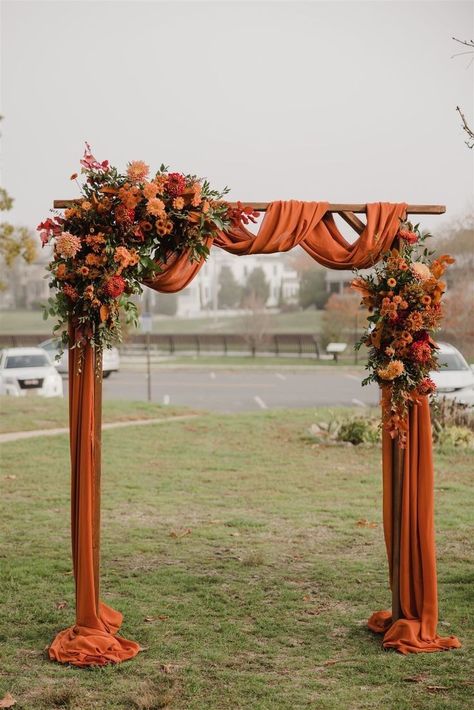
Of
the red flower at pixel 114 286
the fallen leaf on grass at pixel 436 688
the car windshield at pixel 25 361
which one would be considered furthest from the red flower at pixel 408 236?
the car windshield at pixel 25 361

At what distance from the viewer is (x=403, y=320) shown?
275 inches

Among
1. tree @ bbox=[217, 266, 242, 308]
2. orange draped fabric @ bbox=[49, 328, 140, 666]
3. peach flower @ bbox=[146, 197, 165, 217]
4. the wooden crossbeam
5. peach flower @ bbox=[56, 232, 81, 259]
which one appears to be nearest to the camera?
peach flower @ bbox=[56, 232, 81, 259]

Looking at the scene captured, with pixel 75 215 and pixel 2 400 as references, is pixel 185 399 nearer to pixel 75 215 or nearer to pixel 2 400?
pixel 2 400

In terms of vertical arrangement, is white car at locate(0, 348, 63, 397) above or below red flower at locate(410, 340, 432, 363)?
below

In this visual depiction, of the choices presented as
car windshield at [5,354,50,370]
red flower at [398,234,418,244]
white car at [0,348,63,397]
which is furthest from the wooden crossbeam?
car windshield at [5,354,50,370]

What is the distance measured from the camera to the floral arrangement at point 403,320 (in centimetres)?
690

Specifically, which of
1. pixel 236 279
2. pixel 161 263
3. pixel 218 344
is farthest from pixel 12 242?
pixel 236 279

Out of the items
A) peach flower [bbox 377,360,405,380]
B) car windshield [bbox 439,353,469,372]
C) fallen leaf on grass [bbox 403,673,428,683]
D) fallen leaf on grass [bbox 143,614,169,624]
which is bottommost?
fallen leaf on grass [bbox 403,673,428,683]

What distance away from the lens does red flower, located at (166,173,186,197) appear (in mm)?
6938

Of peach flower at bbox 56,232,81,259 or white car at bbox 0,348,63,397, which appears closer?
peach flower at bbox 56,232,81,259

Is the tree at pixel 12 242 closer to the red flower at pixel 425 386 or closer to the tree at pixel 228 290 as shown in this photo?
the red flower at pixel 425 386

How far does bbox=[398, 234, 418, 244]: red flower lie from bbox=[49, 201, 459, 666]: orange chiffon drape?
0.08 m

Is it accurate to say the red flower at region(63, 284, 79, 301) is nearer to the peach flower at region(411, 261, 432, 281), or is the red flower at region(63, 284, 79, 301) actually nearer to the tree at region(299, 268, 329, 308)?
the peach flower at region(411, 261, 432, 281)

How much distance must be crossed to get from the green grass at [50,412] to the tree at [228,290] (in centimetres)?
6257
